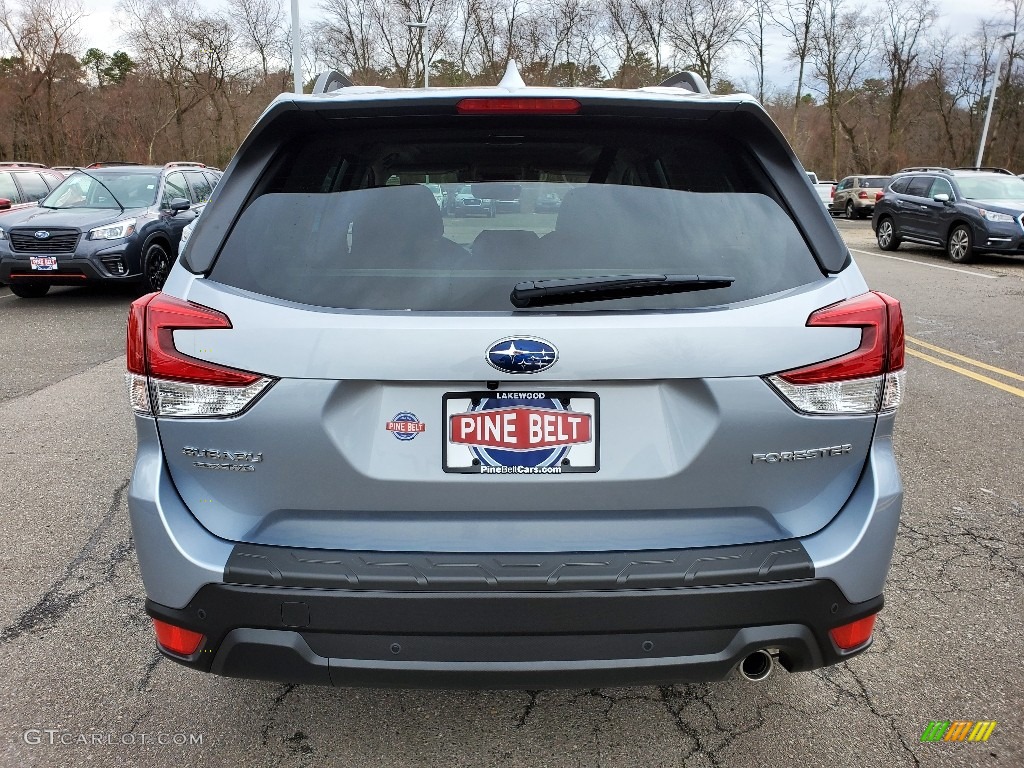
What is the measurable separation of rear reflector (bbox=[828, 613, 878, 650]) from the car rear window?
34.9 inches

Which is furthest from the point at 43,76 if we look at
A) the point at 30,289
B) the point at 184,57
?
the point at 30,289

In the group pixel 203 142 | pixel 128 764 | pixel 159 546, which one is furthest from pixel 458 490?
pixel 203 142

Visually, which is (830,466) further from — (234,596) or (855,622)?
(234,596)

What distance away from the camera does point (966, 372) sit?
729 centimetres

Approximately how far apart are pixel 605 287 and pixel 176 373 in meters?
1.07

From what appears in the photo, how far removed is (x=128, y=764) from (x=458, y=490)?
4.55 feet

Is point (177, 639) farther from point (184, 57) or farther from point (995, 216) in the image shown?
point (184, 57)

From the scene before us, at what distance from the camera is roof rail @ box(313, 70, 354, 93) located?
2590 millimetres

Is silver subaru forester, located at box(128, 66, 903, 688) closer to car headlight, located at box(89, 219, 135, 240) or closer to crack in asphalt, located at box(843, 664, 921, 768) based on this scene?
crack in asphalt, located at box(843, 664, 921, 768)

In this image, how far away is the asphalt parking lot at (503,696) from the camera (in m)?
2.38

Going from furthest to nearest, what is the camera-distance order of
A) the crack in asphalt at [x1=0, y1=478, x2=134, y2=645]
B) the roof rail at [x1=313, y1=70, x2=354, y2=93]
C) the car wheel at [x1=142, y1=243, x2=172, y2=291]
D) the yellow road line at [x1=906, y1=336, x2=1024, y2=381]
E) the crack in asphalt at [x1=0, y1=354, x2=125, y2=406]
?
the car wheel at [x1=142, y1=243, x2=172, y2=291] < the yellow road line at [x1=906, y1=336, x2=1024, y2=381] < the crack in asphalt at [x1=0, y1=354, x2=125, y2=406] < the crack in asphalt at [x1=0, y1=478, x2=134, y2=645] < the roof rail at [x1=313, y1=70, x2=354, y2=93]

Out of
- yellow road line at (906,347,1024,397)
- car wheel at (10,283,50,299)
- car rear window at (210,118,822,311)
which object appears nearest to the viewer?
car rear window at (210,118,822,311)

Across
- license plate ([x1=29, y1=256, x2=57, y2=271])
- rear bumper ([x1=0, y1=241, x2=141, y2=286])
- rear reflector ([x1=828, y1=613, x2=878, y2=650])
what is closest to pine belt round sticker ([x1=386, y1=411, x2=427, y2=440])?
rear reflector ([x1=828, y1=613, x2=878, y2=650])

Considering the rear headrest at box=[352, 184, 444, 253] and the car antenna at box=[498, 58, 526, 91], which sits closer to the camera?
the rear headrest at box=[352, 184, 444, 253]
